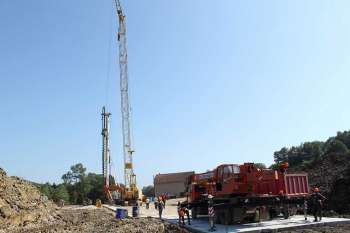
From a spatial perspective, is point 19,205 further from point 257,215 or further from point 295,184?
point 295,184

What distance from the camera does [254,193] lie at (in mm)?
19562

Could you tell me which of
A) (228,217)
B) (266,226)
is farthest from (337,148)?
(266,226)

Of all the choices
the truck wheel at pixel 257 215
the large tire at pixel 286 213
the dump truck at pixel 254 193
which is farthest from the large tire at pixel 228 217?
the large tire at pixel 286 213

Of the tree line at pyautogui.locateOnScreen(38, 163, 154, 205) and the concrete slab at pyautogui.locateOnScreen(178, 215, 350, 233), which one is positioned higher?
the tree line at pyautogui.locateOnScreen(38, 163, 154, 205)

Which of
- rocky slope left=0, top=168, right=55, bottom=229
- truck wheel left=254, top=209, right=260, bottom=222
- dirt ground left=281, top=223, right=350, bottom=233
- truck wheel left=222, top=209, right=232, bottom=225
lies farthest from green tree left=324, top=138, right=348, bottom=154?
dirt ground left=281, top=223, right=350, bottom=233

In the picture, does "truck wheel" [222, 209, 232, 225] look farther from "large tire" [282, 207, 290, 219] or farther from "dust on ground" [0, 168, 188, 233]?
"large tire" [282, 207, 290, 219]

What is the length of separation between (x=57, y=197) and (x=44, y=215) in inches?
2360

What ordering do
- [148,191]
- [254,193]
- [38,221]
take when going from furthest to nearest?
[148,191]
[38,221]
[254,193]

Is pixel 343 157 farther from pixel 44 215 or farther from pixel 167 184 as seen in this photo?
pixel 167 184

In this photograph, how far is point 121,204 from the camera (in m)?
61.4

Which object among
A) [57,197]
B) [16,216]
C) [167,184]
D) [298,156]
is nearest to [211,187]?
[16,216]

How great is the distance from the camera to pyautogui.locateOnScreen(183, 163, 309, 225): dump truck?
61.9 feet

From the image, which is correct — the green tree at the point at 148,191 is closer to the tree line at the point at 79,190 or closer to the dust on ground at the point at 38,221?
the tree line at the point at 79,190

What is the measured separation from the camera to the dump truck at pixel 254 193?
18875mm
